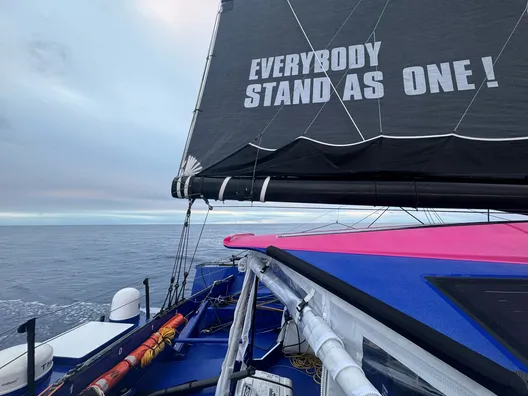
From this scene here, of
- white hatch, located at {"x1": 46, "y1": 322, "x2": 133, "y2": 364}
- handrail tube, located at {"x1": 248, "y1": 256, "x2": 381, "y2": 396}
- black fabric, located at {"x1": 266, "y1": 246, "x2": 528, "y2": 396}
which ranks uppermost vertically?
black fabric, located at {"x1": 266, "y1": 246, "x2": 528, "y2": 396}

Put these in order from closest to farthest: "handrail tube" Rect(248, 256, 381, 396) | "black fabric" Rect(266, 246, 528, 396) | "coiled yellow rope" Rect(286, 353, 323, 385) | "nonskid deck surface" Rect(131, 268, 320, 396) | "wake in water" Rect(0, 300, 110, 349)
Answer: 1. "black fabric" Rect(266, 246, 528, 396)
2. "handrail tube" Rect(248, 256, 381, 396)
3. "nonskid deck surface" Rect(131, 268, 320, 396)
4. "coiled yellow rope" Rect(286, 353, 323, 385)
5. "wake in water" Rect(0, 300, 110, 349)

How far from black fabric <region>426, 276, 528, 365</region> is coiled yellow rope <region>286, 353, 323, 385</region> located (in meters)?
2.75

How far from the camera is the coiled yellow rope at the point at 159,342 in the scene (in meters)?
2.89

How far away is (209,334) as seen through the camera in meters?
4.51

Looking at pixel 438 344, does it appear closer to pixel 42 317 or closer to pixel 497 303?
pixel 497 303

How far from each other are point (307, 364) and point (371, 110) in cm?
337

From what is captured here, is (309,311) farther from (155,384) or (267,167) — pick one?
(155,384)

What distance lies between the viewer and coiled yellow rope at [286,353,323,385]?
130 inches

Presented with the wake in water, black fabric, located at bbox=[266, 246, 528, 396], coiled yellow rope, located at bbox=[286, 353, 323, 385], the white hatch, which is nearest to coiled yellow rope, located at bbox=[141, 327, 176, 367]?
the white hatch

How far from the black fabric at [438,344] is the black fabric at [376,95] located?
6.04ft

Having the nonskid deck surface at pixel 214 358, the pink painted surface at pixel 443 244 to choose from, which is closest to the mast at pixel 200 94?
the pink painted surface at pixel 443 244

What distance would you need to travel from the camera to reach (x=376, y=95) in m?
3.02

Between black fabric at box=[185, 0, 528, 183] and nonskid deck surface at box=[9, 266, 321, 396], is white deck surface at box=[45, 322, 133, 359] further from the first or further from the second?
black fabric at box=[185, 0, 528, 183]

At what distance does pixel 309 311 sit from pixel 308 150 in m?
1.98
